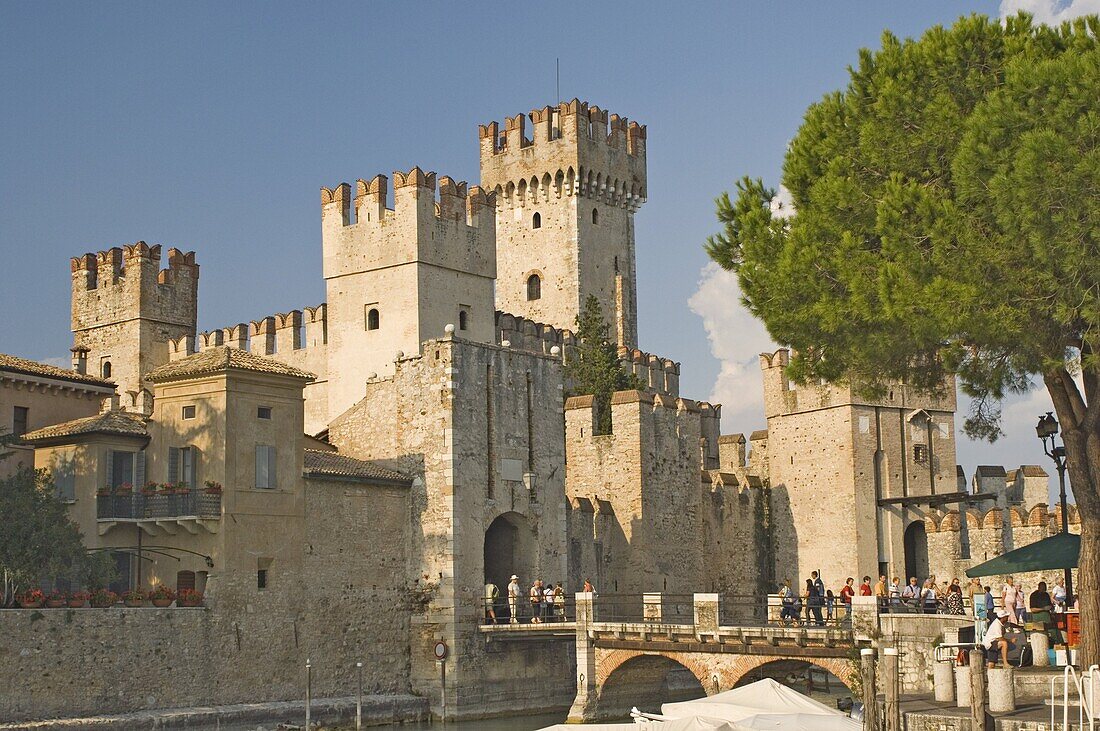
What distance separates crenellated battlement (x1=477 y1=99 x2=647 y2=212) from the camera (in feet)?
197

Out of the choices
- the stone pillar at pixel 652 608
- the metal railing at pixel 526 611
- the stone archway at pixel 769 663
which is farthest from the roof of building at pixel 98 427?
the stone archway at pixel 769 663

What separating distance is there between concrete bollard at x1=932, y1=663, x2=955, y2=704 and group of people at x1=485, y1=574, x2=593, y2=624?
1327 cm

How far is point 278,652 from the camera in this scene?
31.6 m

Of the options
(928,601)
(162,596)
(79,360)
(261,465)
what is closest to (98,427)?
(261,465)

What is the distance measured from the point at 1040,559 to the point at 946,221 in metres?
5.88

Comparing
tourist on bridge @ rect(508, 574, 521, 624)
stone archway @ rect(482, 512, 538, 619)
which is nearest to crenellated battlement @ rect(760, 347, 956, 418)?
stone archway @ rect(482, 512, 538, 619)

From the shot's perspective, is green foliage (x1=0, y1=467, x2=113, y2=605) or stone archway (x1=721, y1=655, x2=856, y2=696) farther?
stone archway (x1=721, y1=655, x2=856, y2=696)

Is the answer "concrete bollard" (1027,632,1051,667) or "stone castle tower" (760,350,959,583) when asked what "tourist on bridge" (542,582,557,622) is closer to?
"stone castle tower" (760,350,959,583)

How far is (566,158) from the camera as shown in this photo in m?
59.8

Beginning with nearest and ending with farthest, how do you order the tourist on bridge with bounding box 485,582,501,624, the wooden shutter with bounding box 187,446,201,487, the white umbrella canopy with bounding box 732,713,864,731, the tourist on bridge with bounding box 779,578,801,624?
the white umbrella canopy with bounding box 732,713,864,731, the wooden shutter with bounding box 187,446,201,487, the tourist on bridge with bounding box 779,578,801,624, the tourist on bridge with bounding box 485,582,501,624

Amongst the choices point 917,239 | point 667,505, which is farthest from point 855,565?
point 917,239

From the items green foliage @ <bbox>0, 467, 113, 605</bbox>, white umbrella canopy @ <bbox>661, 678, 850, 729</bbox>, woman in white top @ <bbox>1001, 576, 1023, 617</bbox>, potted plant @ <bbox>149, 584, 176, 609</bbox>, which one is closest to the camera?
woman in white top @ <bbox>1001, 576, 1023, 617</bbox>

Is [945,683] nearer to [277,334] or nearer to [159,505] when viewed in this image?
[159,505]

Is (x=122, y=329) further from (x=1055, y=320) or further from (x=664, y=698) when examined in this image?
(x=1055, y=320)
